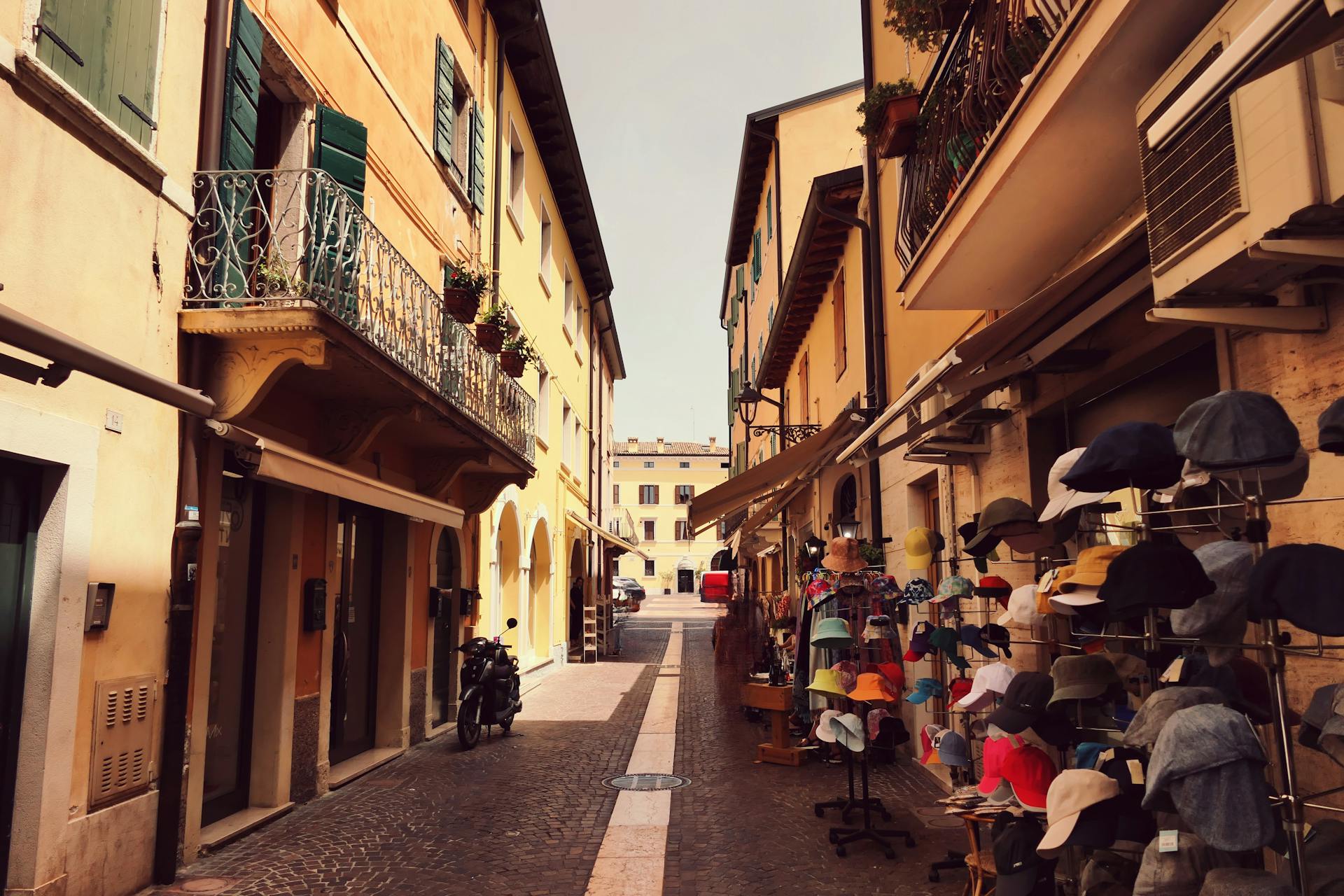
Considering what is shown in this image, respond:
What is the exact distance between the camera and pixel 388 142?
9.28 m

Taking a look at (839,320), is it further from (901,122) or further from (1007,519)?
(1007,519)

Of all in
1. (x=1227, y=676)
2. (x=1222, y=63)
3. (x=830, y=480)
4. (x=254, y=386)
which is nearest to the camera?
(x=1222, y=63)

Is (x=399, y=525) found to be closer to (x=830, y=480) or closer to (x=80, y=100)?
(x=80, y=100)

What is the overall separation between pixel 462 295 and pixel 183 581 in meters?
4.59

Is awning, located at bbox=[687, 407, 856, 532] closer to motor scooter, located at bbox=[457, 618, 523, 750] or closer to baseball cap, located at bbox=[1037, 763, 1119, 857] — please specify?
motor scooter, located at bbox=[457, 618, 523, 750]

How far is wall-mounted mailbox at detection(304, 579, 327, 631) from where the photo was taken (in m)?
7.70

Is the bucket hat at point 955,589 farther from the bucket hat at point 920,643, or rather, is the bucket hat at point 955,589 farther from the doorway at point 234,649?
the doorway at point 234,649

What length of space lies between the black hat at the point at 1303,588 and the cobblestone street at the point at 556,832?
334 cm

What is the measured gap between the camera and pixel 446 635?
11555 millimetres

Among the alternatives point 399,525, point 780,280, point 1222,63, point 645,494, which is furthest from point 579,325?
point 645,494

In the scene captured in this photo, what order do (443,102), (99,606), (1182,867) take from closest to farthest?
(1182,867) → (99,606) → (443,102)

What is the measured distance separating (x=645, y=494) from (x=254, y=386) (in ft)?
199

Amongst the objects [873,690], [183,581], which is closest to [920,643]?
[873,690]

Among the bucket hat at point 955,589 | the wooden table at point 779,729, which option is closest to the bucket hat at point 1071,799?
the bucket hat at point 955,589
